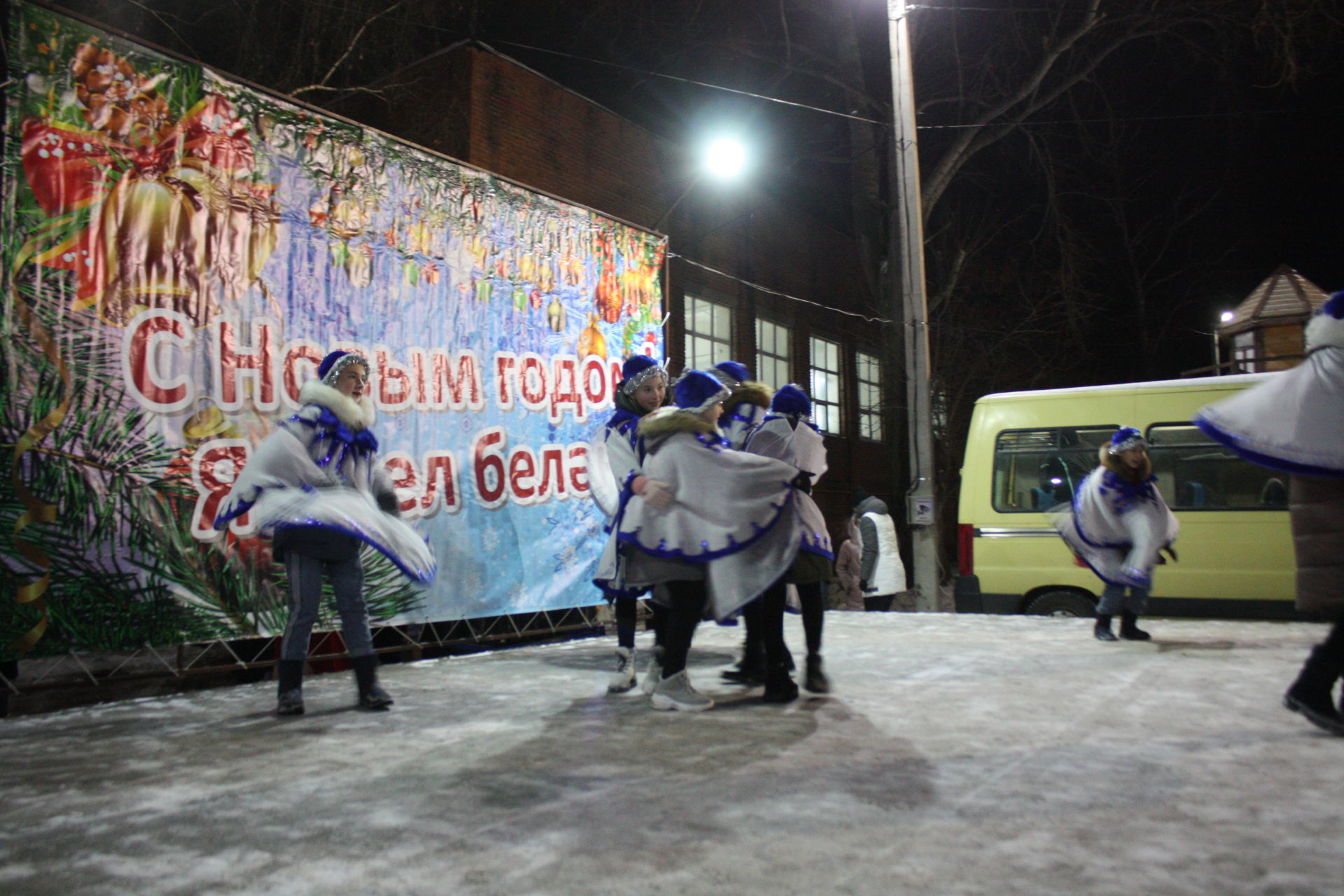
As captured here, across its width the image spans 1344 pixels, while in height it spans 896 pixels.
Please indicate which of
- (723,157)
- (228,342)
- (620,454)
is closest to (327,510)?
(620,454)

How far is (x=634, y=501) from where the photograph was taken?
432cm

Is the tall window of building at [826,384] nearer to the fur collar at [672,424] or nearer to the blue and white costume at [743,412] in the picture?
the blue and white costume at [743,412]

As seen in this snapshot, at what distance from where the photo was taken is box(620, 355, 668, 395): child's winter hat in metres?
4.78

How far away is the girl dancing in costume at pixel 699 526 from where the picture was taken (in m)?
4.14

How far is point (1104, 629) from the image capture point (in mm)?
6812

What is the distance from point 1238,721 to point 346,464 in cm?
415

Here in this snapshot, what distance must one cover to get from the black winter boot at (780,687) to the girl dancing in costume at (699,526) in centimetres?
32

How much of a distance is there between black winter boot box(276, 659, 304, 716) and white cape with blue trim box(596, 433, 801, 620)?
168cm

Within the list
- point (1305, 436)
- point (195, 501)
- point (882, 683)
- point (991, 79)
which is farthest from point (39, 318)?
point (991, 79)

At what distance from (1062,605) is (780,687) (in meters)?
5.76

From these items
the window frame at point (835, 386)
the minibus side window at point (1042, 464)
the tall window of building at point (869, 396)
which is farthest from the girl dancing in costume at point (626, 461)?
the tall window of building at point (869, 396)

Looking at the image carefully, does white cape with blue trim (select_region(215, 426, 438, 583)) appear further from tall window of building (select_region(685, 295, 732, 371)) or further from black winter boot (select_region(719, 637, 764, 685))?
tall window of building (select_region(685, 295, 732, 371))

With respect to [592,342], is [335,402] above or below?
below

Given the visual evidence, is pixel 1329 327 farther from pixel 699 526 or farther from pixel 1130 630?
pixel 1130 630
